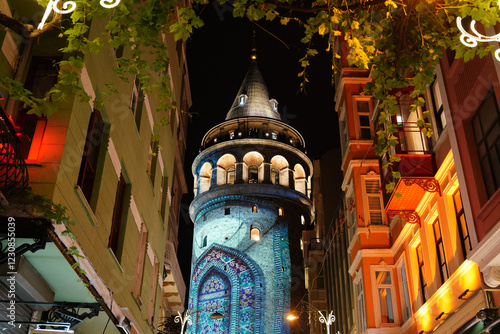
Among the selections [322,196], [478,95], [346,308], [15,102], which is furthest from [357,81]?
[322,196]

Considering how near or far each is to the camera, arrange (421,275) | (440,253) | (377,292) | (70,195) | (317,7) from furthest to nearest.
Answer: (377,292), (421,275), (440,253), (70,195), (317,7)

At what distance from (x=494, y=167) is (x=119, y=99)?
7558 millimetres

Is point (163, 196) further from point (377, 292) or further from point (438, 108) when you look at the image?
point (438, 108)

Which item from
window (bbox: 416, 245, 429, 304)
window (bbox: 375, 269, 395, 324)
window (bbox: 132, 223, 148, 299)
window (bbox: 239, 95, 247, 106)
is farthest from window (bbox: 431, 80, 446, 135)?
window (bbox: 239, 95, 247, 106)

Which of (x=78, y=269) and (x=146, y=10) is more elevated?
(x=146, y=10)

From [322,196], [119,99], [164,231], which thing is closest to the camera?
[119,99]

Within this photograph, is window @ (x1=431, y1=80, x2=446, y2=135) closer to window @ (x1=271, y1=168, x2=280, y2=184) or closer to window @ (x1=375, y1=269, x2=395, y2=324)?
window @ (x1=375, y1=269, x2=395, y2=324)

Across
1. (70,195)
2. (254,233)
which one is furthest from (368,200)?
(254,233)

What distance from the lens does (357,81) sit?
23.2 metres

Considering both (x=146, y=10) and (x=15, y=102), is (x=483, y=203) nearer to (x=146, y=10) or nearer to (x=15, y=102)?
(x=146, y=10)

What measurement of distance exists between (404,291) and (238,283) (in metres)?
33.5

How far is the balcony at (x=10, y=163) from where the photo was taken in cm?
756

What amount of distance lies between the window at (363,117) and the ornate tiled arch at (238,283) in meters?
29.3

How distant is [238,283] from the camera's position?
4988 centimetres
